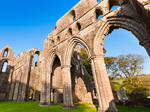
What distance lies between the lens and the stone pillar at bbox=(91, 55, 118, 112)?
18.0ft

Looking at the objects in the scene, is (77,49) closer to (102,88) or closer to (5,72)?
(102,88)

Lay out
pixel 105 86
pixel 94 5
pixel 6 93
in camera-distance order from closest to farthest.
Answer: pixel 105 86, pixel 94 5, pixel 6 93

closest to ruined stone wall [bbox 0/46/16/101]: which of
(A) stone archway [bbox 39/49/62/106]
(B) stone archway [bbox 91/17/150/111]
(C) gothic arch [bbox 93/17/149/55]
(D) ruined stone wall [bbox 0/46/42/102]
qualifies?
(D) ruined stone wall [bbox 0/46/42/102]

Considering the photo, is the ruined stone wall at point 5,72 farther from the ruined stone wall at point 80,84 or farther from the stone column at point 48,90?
the ruined stone wall at point 80,84

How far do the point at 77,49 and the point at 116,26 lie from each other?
9.80 meters

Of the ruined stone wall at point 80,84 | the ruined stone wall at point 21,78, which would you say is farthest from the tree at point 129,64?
the ruined stone wall at point 21,78

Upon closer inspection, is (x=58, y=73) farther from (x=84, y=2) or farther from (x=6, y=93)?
(x=6, y=93)

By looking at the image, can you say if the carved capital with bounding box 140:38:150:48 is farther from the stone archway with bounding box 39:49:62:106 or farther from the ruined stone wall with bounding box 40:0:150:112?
the stone archway with bounding box 39:49:62:106

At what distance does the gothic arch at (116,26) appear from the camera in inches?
216

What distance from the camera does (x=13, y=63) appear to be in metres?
20.8

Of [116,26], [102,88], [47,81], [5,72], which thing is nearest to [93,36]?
[116,26]

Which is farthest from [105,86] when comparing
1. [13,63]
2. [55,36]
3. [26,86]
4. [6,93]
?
[13,63]

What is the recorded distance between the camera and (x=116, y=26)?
7.02 metres

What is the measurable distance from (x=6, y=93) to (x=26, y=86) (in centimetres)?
762
